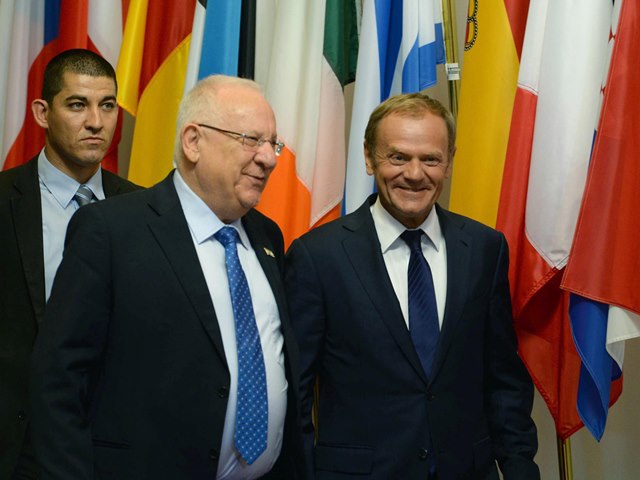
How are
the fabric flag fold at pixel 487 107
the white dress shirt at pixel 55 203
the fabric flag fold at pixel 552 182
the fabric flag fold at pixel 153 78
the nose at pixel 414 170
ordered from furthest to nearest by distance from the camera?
1. the fabric flag fold at pixel 153 78
2. the fabric flag fold at pixel 487 107
3. the fabric flag fold at pixel 552 182
4. the white dress shirt at pixel 55 203
5. the nose at pixel 414 170

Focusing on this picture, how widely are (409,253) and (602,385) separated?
84 centimetres

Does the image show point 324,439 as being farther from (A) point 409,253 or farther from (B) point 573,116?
(B) point 573,116

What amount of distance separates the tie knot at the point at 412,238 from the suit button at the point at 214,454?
0.72 metres

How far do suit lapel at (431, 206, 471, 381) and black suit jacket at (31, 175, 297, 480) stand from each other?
55 centimetres

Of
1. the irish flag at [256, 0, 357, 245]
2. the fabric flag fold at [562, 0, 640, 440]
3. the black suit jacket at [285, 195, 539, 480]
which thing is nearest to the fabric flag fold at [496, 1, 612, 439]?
the fabric flag fold at [562, 0, 640, 440]

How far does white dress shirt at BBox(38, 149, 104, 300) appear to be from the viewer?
94.9 inches

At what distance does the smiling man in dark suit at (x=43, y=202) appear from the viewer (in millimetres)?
2297

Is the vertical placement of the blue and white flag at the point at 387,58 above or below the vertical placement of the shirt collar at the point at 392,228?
above

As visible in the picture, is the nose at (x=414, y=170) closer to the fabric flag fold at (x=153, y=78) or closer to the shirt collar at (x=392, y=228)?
the shirt collar at (x=392, y=228)

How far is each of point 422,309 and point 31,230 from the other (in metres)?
1.08

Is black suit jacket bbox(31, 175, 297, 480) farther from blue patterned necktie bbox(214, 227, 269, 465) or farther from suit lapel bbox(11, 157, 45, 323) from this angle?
suit lapel bbox(11, 157, 45, 323)

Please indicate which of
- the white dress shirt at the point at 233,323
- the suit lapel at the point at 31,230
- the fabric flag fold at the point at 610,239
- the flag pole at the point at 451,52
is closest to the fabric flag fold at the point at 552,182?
the fabric flag fold at the point at 610,239

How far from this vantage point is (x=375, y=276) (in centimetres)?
217

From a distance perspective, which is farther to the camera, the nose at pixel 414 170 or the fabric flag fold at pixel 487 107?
the fabric flag fold at pixel 487 107
